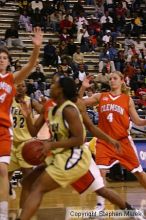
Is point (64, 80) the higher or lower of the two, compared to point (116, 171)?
higher

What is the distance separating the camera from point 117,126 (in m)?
8.21

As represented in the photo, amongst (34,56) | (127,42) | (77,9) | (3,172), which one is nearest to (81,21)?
(77,9)

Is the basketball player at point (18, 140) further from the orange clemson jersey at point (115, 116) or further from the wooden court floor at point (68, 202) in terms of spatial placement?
the orange clemson jersey at point (115, 116)

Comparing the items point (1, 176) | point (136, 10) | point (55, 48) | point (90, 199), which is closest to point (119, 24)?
point (136, 10)

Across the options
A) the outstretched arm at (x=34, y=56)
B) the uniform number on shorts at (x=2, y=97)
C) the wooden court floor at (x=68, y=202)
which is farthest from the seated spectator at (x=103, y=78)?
the uniform number on shorts at (x=2, y=97)

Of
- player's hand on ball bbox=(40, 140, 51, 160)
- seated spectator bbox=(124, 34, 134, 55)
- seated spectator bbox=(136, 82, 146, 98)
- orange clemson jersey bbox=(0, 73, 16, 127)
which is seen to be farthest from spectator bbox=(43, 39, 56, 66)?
player's hand on ball bbox=(40, 140, 51, 160)

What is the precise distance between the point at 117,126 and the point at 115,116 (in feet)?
0.46

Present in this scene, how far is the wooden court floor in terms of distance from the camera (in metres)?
7.74

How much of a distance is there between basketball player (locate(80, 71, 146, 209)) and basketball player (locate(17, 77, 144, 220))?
6.01ft

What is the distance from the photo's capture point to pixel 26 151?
6051 mm

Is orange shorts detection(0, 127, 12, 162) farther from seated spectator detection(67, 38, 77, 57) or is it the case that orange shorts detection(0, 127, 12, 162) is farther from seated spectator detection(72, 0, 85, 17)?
seated spectator detection(72, 0, 85, 17)

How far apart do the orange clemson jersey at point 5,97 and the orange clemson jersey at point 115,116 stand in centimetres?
177

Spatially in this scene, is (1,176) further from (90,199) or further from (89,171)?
(90,199)

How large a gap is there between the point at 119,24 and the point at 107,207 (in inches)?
668
